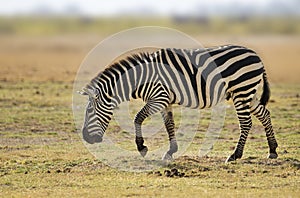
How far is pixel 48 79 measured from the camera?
2747 cm

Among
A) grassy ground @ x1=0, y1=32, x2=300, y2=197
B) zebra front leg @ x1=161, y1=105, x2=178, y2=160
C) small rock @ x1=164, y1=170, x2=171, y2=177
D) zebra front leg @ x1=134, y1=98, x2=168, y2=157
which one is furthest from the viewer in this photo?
zebra front leg @ x1=161, y1=105, x2=178, y2=160

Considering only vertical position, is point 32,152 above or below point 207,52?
below

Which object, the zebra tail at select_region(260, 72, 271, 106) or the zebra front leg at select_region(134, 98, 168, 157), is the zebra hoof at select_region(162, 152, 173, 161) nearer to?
the zebra front leg at select_region(134, 98, 168, 157)

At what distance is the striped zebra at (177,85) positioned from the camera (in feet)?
41.7

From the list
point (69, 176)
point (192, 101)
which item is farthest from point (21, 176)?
point (192, 101)

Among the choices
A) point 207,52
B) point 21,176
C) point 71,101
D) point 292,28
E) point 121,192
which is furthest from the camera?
point 292,28

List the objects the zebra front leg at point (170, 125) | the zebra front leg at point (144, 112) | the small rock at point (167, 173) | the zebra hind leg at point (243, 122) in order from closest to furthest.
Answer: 1. the small rock at point (167, 173)
2. the zebra front leg at point (144, 112)
3. the zebra hind leg at point (243, 122)
4. the zebra front leg at point (170, 125)

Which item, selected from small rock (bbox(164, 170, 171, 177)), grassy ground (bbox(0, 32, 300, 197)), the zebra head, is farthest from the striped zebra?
small rock (bbox(164, 170, 171, 177))

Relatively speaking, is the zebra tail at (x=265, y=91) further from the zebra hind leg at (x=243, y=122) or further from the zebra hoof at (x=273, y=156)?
the zebra hoof at (x=273, y=156)

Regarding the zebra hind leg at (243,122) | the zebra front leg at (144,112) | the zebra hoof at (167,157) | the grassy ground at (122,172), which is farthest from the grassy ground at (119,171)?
the zebra front leg at (144,112)

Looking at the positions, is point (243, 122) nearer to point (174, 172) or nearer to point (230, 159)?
point (230, 159)

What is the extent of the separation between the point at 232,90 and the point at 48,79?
15580 millimetres

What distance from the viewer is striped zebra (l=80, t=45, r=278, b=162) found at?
12719mm

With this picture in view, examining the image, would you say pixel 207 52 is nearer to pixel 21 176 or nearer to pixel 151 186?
pixel 151 186
